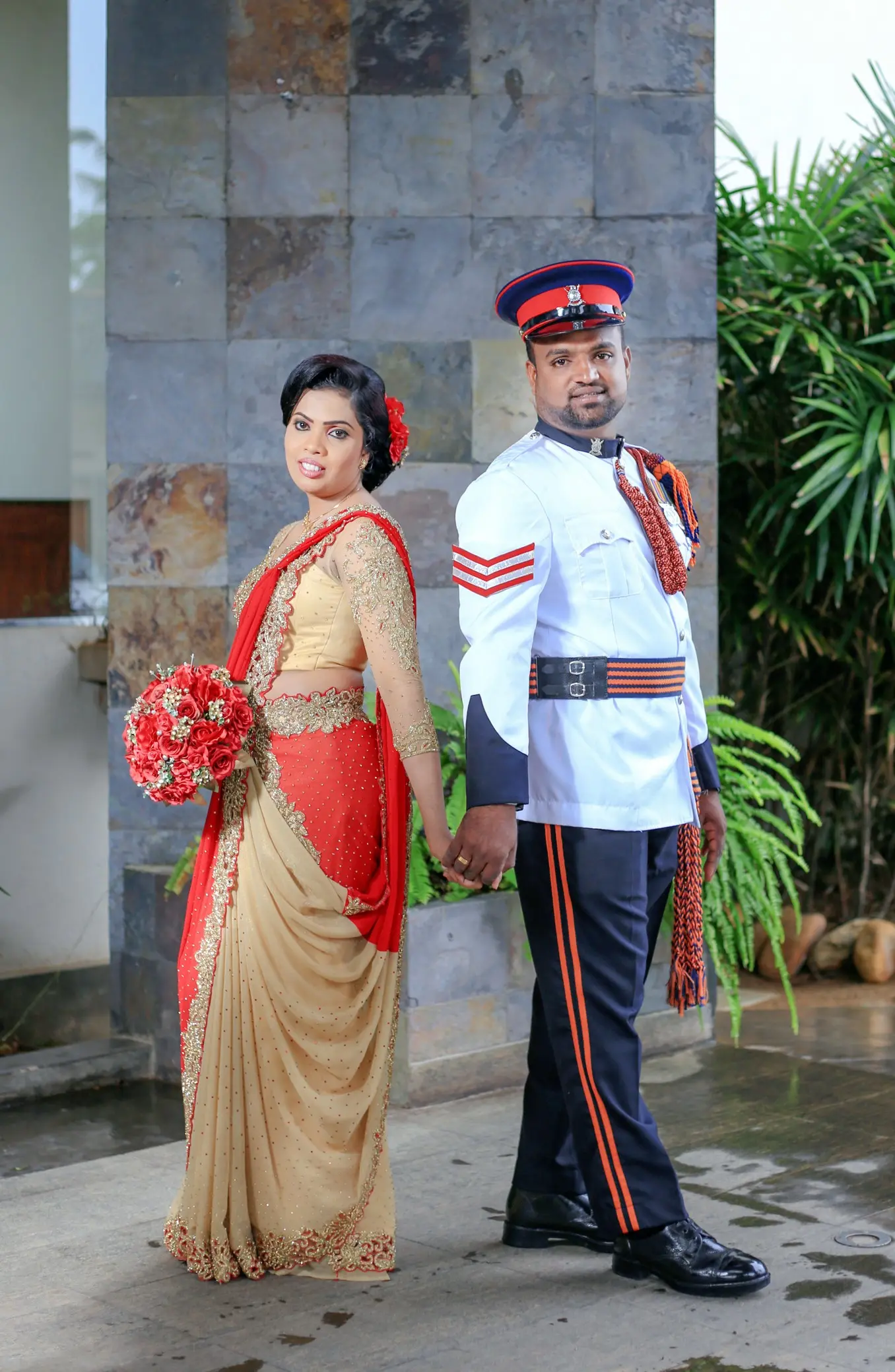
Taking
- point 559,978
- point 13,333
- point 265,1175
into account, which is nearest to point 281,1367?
point 265,1175

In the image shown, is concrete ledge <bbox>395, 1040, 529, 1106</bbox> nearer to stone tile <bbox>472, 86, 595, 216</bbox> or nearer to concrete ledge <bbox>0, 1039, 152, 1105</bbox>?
concrete ledge <bbox>0, 1039, 152, 1105</bbox>

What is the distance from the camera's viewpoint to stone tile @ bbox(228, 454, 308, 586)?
188 inches

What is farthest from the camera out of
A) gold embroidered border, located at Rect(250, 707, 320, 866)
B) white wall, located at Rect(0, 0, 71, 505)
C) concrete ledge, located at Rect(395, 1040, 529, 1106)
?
white wall, located at Rect(0, 0, 71, 505)

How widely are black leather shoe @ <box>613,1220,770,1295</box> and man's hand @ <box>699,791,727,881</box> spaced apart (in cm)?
69

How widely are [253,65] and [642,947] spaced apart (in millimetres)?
2971

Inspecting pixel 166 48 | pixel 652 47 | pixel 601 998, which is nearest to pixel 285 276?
pixel 166 48

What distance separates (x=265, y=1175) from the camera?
3.03 m

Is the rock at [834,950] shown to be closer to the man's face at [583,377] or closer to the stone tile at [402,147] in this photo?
the stone tile at [402,147]

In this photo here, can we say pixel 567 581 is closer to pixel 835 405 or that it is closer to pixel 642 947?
pixel 642 947

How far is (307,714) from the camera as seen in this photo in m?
3.08

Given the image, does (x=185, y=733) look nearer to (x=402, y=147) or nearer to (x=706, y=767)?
(x=706, y=767)

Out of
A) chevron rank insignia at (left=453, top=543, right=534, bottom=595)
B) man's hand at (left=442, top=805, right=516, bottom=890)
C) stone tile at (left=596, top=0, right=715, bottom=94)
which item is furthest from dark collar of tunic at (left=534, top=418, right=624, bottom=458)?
stone tile at (left=596, top=0, right=715, bottom=94)

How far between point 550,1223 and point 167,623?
2255mm

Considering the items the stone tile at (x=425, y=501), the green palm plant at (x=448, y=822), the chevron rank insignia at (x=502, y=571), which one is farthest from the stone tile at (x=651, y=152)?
the chevron rank insignia at (x=502, y=571)
